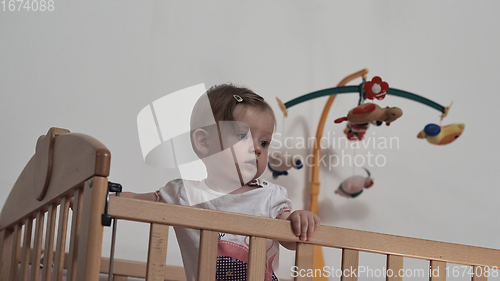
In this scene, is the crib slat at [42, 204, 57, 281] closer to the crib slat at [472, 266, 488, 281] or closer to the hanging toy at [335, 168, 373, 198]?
the crib slat at [472, 266, 488, 281]

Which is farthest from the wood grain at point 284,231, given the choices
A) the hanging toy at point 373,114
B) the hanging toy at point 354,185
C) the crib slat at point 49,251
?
the hanging toy at point 354,185

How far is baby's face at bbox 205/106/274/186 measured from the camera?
98 cm

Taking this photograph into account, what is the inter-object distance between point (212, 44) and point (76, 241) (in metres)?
1.00

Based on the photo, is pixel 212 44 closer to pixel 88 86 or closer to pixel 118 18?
pixel 118 18

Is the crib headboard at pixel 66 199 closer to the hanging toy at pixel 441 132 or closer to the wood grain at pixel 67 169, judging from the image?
the wood grain at pixel 67 169

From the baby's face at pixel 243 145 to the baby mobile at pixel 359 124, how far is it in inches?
12.9

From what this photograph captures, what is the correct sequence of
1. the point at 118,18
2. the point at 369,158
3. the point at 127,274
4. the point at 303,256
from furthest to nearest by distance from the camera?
the point at 369,158, the point at 118,18, the point at 127,274, the point at 303,256

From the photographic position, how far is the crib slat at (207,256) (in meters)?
0.69

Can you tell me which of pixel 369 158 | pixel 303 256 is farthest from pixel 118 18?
pixel 303 256

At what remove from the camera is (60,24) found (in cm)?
141

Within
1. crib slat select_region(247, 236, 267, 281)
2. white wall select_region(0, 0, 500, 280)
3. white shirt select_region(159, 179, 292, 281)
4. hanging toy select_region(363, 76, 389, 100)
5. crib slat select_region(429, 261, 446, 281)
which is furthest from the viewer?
white wall select_region(0, 0, 500, 280)

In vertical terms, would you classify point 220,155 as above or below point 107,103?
below

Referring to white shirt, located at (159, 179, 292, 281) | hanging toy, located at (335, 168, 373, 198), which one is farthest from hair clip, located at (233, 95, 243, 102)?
hanging toy, located at (335, 168, 373, 198)

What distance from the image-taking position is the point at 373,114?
4.18ft
